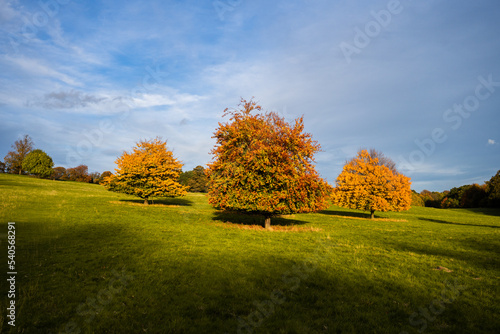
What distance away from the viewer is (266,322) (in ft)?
22.7

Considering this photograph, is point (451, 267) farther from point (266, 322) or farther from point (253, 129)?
point (253, 129)

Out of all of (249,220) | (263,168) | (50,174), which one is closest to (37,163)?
(50,174)

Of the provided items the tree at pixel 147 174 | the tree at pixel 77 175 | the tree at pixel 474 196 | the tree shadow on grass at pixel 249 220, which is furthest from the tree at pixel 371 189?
the tree at pixel 77 175

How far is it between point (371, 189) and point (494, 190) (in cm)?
6196

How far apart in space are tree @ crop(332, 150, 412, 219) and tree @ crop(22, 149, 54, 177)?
102 m

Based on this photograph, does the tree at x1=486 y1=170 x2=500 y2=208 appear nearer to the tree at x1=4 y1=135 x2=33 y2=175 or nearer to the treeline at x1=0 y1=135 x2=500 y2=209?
the treeline at x1=0 y1=135 x2=500 y2=209

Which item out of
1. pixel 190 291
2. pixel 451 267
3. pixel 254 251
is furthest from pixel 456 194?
pixel 190 291

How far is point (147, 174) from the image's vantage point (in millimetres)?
36781

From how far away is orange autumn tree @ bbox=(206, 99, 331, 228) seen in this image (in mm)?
20859

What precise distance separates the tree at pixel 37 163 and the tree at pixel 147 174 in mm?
69967

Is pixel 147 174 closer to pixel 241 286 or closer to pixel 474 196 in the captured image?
pixel 241 286

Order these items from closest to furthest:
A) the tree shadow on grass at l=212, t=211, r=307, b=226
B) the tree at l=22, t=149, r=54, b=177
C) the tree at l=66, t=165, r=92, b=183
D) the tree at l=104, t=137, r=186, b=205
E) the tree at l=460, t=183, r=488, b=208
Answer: the tree shadow on grass at l=212, t=211, r=307, b=226, the tree at l=104, t=137, r=186, b=205, the tree at l=460, t=183, r=488, b=208, the tree at l=22, t=149, r=54, b=177, the tree at l=66, t=165, r=92, b=183

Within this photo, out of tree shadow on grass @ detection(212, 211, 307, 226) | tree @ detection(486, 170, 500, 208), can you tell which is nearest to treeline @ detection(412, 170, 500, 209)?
tree @ detection(486, 170, 500, 208)

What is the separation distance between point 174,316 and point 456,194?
410ft
